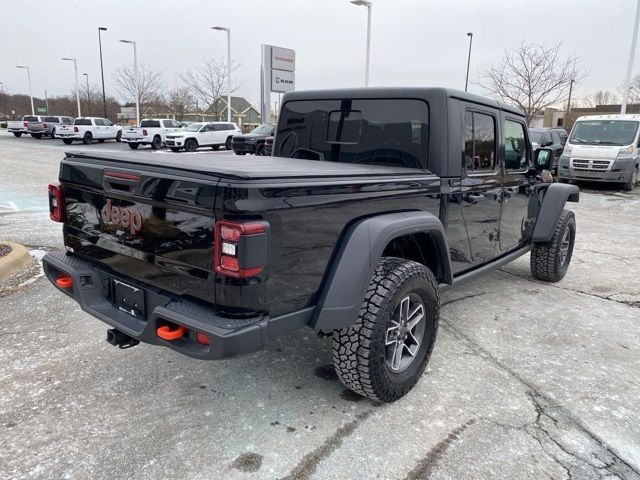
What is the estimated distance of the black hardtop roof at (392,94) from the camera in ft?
11.2

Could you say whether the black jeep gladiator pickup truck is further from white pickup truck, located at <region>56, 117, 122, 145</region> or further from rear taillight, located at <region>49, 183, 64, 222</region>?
white pickup truck, located at <region>56, 117, 122, 145</region>

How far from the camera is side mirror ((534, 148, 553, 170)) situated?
485cm

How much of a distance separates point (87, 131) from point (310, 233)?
1245 inches

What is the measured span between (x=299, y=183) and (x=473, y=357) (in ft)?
6.86

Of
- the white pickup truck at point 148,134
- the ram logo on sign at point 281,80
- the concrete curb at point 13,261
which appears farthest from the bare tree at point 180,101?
the concrete curb at point 13,261

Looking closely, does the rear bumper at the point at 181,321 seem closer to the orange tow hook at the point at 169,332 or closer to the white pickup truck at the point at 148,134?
the orange tow hook at the point at 169,332

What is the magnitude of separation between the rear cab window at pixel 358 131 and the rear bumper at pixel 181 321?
1.58 meters

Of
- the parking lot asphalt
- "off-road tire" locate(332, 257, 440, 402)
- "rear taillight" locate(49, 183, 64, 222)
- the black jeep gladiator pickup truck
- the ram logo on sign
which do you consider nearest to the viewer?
the black jeep gladiator pickup truck

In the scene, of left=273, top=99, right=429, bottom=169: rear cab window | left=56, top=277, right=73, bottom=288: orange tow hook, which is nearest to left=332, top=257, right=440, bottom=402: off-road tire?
left=273, top=99, right=429, bottom=169: rear cab window

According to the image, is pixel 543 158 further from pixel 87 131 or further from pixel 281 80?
pixel 87 131

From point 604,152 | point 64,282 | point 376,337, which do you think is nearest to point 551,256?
point 376,337

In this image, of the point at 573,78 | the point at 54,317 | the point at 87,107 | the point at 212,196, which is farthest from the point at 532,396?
the point at 87,107

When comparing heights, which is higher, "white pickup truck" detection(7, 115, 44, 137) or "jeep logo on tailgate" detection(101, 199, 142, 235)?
"white pickup truck" detection(7, 115, 44, 137)

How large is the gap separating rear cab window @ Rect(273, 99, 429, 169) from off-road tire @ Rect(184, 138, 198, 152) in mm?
21547
